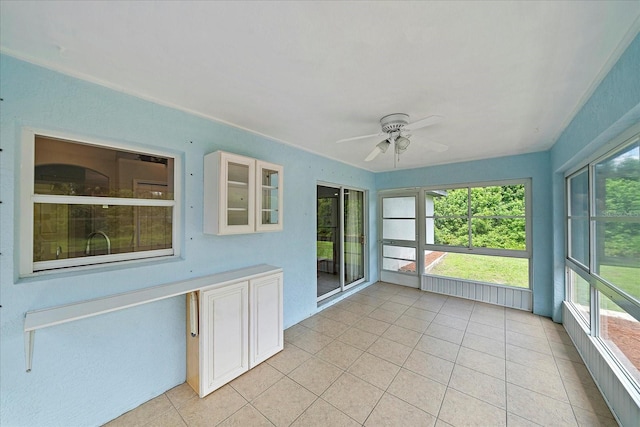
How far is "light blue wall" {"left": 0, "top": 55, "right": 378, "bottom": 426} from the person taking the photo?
1425 millimetres

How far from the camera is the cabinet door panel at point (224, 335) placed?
200cm

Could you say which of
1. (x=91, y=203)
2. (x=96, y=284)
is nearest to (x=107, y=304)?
(x=96, y=284)

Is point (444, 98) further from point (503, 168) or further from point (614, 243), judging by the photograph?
point (503, 168)

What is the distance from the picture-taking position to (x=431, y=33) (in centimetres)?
124

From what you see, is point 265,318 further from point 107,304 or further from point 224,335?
point 107,304

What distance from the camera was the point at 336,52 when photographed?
140 cm

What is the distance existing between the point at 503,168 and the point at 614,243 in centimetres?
217

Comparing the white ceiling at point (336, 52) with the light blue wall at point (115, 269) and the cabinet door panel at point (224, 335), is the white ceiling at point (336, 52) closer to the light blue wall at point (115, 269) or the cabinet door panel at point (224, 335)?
the light blue wall at point (115, 269)

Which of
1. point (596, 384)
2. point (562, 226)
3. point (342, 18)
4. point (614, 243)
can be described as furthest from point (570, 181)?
point (342, 18)

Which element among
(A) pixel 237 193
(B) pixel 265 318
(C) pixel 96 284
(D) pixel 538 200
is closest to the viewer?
(C) pixel 96 284

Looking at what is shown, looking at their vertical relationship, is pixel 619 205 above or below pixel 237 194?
below

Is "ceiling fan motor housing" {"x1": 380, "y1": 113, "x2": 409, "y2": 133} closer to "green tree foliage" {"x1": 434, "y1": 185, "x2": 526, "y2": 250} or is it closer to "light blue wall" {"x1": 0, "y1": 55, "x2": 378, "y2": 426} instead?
"light blue wall" {"x1": 0, "y1": 55, "x2": 378, "y2": 426}

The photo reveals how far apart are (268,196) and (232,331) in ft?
4.57

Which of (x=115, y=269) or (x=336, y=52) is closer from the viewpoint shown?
(x=336, y=52)
